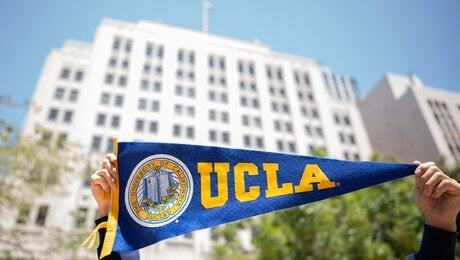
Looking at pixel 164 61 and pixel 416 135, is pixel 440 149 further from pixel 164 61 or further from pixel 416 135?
pixel 164 61

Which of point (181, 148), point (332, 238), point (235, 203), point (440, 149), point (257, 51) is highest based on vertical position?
point (257, 51)

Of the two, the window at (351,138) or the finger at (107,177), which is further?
the window at (351,138)

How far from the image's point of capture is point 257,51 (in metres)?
43.9

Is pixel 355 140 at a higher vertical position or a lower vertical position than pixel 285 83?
lower

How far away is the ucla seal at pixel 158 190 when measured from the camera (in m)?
2.55

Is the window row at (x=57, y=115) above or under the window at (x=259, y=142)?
above

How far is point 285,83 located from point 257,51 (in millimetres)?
6013

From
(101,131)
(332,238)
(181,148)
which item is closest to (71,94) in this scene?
(101,131)

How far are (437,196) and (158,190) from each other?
200 centimetres

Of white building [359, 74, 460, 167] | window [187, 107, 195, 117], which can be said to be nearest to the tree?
window [187, 107, 195, 117]

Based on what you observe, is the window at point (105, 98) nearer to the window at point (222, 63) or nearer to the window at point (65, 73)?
the window at point (65, 73)

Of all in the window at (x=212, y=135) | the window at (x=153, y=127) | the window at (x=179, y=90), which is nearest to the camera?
the window at (x=153, y=127)

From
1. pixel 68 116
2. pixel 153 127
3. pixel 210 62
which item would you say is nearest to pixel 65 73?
pixel 68 116

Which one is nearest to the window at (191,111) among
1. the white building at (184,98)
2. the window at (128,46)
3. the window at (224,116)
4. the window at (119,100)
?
the white building at (184,98)
